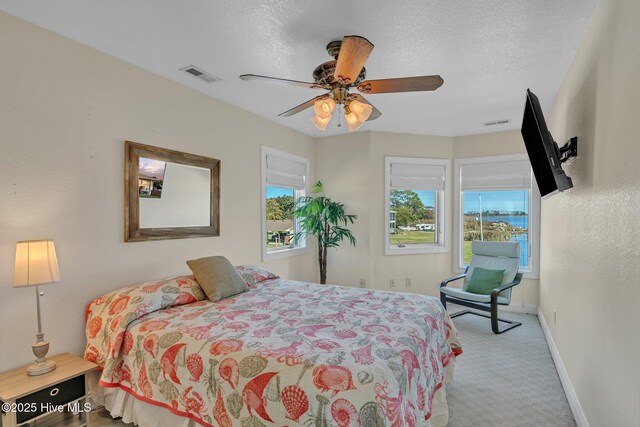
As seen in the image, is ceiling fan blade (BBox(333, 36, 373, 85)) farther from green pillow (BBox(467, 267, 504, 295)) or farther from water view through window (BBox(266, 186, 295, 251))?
green pillow (BBox(467, 267, 504, 295))

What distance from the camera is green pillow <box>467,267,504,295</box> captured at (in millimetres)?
4074

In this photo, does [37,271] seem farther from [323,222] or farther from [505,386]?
[505,386]

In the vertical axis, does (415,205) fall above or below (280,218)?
above

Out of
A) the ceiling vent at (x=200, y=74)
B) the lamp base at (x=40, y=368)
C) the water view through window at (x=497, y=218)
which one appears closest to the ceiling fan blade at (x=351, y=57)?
the ceiling vent at (x=200, y=74)

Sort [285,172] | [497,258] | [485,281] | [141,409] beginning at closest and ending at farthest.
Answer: [141,409] → [485,281] → [497,258] → [285,172]

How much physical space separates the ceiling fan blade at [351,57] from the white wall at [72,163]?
1.77 m

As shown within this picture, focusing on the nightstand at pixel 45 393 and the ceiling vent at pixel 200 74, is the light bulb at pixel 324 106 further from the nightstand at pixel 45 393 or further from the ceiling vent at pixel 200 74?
the nightstand at pixel 45 393

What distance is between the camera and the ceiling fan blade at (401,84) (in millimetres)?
1972

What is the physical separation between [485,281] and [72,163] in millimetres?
4362

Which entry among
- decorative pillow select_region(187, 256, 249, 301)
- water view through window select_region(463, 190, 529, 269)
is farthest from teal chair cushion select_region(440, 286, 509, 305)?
decorative pillow select_region(187, 256, 249, 301)

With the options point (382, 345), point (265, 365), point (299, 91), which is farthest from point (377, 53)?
point (265, 365)

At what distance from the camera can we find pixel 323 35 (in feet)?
7.27

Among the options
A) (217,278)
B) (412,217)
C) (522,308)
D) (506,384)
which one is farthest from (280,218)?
(522,308)

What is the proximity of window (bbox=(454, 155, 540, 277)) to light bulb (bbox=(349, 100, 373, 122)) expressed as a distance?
3213 millimetres
